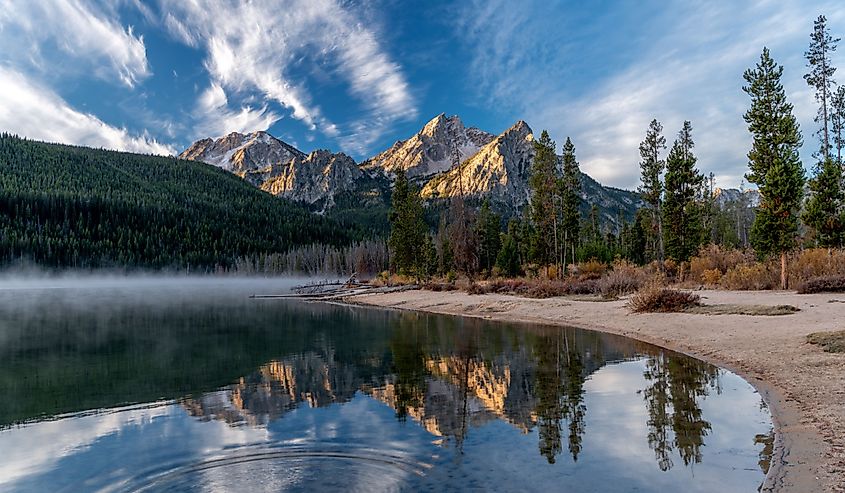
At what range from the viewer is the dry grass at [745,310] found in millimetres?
19641

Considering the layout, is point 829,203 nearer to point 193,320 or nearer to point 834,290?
point 834,290

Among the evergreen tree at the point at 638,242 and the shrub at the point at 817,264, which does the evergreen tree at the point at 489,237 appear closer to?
the evergreen tree at the point at 638,242

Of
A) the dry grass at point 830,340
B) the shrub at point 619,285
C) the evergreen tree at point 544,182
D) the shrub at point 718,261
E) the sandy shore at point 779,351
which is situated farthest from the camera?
the evergreen tree at point 544,182

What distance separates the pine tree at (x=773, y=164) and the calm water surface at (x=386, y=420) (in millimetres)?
17444

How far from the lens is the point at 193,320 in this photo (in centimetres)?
3719

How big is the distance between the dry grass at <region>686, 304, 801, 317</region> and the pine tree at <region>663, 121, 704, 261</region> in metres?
20.8

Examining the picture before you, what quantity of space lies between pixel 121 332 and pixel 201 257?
16889cm

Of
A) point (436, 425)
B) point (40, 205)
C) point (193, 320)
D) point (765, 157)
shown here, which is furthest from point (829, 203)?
point (40, 205)

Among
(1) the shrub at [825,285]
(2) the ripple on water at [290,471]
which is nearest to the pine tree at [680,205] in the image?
(1) the shrub at [825,285]

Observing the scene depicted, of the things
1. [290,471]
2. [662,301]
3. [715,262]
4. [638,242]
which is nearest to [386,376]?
[290,471]

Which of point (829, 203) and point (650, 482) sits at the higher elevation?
point (829, 203)

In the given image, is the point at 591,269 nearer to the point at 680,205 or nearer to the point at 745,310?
the point at 680,205

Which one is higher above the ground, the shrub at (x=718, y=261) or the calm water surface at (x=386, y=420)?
the shrub at (x=718, y=261)

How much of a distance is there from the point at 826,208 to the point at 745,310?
19.3 m
